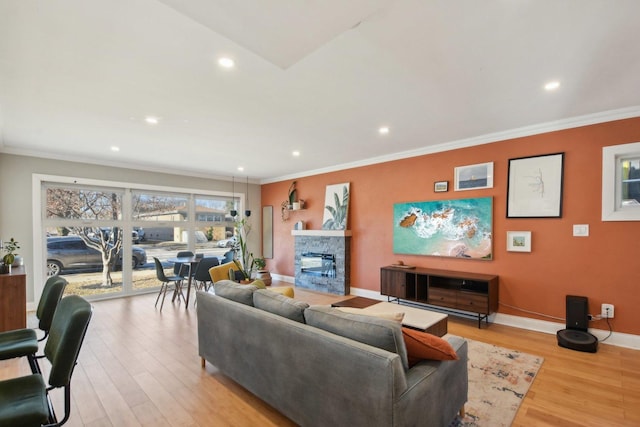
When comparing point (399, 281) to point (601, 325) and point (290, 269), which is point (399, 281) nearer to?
point (601, 325)

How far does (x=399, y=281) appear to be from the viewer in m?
4.62

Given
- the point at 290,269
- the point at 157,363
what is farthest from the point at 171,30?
the point at 290,269

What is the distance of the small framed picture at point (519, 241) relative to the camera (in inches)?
151

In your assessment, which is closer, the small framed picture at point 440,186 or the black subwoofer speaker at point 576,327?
the black subwoofer speaker at point 576,327

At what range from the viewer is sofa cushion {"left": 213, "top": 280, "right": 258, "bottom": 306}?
255 cm

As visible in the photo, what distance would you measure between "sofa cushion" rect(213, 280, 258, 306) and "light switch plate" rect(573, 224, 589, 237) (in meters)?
3.78

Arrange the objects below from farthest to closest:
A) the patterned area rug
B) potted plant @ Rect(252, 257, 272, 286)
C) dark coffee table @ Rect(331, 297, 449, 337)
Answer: potted plant @ Rect(252, 257, 272, 286) < dark coffee table @ Rect(331, 297, 449, 337) < the patterned area rug

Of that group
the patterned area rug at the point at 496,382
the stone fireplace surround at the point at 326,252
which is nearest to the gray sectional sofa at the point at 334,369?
the patterned area rug at the point at 496,382

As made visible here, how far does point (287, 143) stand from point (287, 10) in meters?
3.04

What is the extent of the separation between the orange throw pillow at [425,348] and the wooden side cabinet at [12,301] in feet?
13.5

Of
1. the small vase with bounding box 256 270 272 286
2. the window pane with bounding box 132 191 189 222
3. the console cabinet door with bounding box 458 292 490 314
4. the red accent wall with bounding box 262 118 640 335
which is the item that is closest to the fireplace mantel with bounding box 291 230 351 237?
the red accent wall with bounding box 262 118 640 335

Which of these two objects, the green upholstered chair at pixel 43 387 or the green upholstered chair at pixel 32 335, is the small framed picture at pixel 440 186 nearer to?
the green upholstered chair at pixel 43 387

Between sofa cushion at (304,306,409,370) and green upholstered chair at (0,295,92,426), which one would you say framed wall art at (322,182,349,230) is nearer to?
sofa cushion at (304,306,409,370)

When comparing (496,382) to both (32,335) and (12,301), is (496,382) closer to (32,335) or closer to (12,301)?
(32,335)
